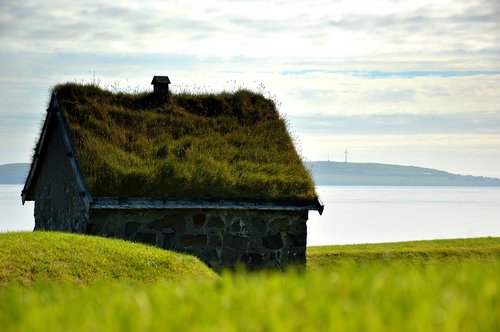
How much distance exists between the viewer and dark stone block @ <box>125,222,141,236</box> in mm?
19688

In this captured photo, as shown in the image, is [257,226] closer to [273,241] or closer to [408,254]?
[273,241]

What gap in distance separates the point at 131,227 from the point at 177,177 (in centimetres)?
186

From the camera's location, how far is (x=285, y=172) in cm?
2209

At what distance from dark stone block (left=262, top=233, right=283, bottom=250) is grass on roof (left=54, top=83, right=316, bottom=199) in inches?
40.9

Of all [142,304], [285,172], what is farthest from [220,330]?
[285,172]

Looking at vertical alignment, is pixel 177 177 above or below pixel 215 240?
above

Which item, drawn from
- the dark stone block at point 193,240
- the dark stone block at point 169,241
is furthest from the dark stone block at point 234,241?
the dark stone block at point 169,241

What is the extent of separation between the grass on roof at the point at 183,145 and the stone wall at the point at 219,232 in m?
0.52

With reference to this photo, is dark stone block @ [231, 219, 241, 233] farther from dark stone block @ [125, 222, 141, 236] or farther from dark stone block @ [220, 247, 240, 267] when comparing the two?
dark stone block @ [125, 222, 141, 236]

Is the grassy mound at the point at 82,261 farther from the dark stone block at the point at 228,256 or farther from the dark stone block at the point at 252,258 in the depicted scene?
the dark stone block at the point at 252,258

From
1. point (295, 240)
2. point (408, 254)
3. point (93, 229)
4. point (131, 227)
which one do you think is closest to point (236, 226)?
point (295, 240)

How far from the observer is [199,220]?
20.2 meters

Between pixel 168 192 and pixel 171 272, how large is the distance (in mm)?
4583

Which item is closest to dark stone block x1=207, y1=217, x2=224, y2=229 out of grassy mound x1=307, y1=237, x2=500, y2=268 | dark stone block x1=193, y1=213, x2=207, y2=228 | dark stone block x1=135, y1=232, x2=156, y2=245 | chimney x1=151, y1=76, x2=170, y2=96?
dark stone block x1=193, y1=213, x2=207, y2=228
